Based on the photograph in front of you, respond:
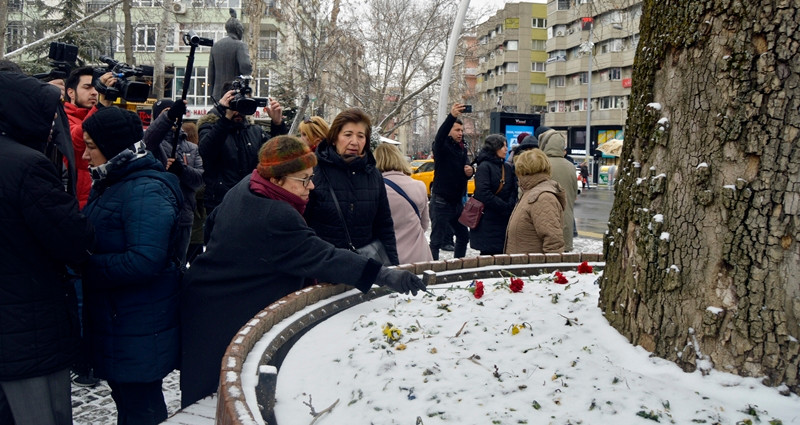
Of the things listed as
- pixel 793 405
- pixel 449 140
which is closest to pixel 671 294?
pixel 793 405

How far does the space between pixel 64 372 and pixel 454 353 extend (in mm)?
1660

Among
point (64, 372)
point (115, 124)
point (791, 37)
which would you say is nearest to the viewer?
point (791, 37)

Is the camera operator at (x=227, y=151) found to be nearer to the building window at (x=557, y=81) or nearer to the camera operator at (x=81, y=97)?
the camera operator at (x=81, y=97)

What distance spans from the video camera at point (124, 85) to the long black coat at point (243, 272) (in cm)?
168

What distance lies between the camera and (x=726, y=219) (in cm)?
219

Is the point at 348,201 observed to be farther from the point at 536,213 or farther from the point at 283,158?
the point at 536,213

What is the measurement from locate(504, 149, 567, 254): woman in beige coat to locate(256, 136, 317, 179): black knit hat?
245cm

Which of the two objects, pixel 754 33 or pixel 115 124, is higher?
pixel 754 33

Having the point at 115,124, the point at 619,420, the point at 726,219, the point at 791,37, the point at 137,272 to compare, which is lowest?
the point at 619,420

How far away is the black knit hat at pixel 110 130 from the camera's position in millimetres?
3084

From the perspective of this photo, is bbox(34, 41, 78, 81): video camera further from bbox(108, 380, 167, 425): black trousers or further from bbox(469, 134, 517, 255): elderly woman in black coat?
bbox(469, 134, 517, 255): elderly woman in black coat

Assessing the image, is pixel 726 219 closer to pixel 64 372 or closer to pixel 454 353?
pixel 454 353

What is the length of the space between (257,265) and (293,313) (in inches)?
12.9

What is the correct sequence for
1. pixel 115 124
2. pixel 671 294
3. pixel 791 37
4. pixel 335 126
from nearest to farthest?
pixel 791 37, pixel 671 294, pixel 115 124, pixel 335 126
